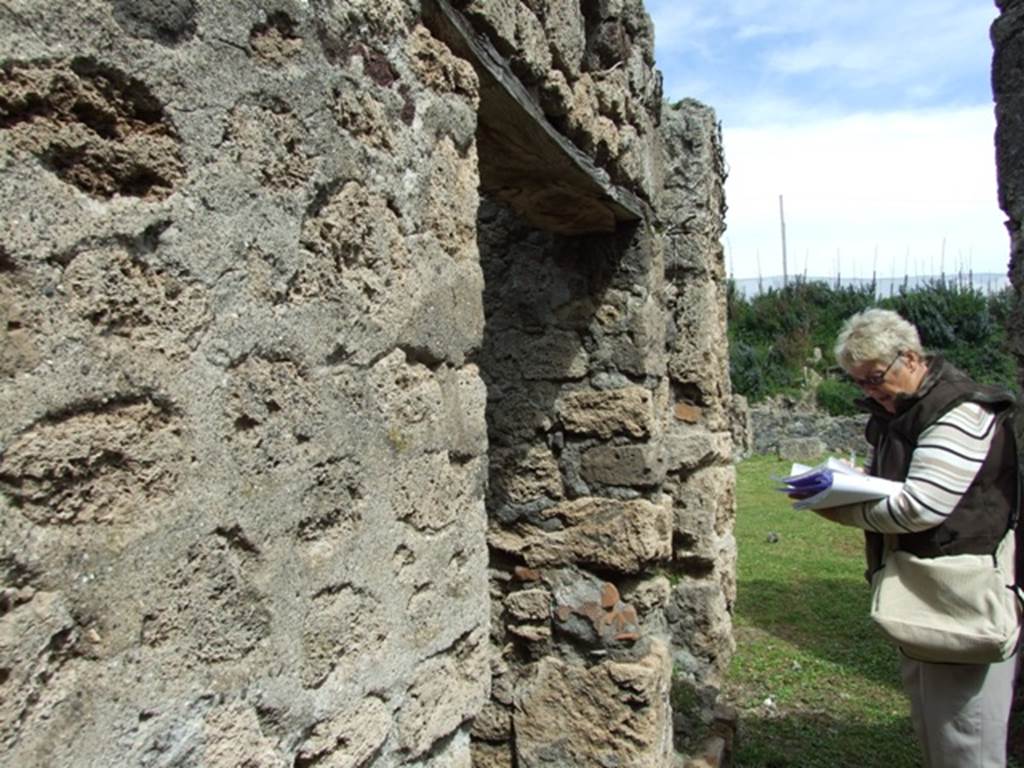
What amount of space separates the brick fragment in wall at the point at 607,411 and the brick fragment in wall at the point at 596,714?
821mm

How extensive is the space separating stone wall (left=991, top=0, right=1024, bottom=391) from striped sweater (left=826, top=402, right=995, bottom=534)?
5.85 ft

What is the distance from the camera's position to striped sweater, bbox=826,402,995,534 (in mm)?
2779

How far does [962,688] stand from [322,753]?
2248mm

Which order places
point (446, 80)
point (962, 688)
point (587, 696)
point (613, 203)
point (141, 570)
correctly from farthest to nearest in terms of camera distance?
point (587, 696) → point (613, 203) → point (962, 688) → point (446, 80) → point (141, 570)

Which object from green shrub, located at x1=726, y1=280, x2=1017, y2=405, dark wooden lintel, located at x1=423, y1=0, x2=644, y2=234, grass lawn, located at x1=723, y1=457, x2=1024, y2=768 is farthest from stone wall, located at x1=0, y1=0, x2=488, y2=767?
green shrub, located at x1=726, y1=280, x2=1017, y2=405

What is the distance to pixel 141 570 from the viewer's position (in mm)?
1073

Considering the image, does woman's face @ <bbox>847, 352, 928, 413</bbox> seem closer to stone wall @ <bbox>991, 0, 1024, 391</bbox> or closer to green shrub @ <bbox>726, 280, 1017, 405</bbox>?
stone wall @ <bbox>991, 0, 1024, 391</bbox>

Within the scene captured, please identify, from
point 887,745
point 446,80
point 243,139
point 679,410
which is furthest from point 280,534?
point 887,745

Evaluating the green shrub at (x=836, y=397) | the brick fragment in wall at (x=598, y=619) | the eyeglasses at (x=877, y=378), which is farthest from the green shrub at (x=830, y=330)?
the eyeglasses at (x=877, y=378)

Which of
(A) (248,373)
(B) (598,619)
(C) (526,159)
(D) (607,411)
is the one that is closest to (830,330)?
(D) (607,411)

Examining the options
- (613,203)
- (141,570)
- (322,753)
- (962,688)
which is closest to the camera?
(141,570)

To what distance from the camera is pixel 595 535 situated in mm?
3477

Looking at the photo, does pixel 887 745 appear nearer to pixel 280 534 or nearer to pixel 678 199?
pixel 678 199

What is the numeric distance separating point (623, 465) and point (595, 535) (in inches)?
10.9
